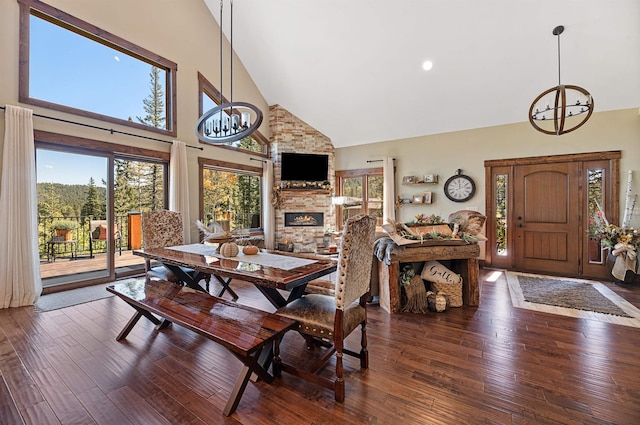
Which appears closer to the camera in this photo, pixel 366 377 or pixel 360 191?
pixel 366 377

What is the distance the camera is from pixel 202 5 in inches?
219

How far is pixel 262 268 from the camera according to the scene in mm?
2146

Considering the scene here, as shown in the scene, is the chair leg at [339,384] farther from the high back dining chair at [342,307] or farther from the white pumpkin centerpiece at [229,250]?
the white pumpkin centerpiece at [229,250]

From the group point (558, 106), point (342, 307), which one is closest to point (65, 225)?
point (342, 307)

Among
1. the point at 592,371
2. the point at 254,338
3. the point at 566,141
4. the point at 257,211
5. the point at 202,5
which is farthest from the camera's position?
the point at 257,211

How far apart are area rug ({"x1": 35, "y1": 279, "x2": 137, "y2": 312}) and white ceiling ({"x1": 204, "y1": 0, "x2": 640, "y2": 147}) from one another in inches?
209

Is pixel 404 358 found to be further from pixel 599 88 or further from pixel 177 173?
pixel 599 88

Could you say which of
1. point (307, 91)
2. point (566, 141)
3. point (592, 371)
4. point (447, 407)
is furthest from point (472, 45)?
point (447, 407)

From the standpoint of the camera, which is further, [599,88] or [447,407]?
[599,88]

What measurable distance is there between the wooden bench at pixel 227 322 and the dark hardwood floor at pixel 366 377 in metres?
0.16

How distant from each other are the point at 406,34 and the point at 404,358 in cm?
475

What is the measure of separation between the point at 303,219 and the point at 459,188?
3.76m

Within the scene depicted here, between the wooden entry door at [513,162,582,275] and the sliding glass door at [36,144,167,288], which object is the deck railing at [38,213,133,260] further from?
the wooden entry door at [513,162,582,275]

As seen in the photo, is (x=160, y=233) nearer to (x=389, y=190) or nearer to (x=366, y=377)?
(x=366, y=377)
